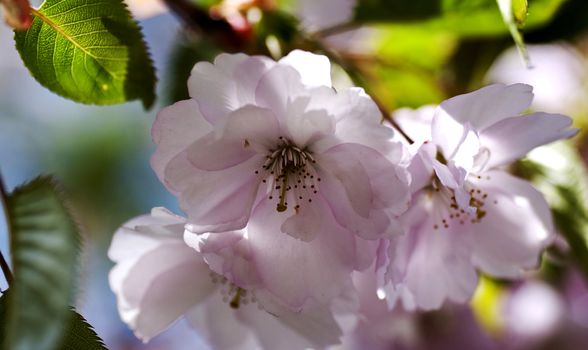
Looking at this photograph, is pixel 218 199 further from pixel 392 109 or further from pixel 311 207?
pixel 392 109

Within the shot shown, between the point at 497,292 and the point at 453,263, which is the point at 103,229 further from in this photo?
the point at 453,263

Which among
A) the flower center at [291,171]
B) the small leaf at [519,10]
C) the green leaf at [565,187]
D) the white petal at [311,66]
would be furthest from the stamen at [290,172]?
the green leaf at [565,187]

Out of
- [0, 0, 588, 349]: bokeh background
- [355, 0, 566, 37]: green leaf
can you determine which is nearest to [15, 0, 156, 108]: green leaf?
[0, 0, 588, 349]: bokeh background

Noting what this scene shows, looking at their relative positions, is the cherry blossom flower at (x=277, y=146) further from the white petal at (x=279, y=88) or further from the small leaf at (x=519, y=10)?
the small leaf at (x=519, y=10)

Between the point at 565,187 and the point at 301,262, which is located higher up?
the point at 301,262

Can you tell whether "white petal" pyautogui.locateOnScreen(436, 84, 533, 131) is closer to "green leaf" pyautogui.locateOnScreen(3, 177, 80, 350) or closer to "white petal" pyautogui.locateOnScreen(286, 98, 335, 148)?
Result: "white petal" pyautogui.locateOnScreen(286, 98, 335, 148)

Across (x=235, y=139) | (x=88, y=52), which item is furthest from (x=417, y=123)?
(x=88, y=52)
